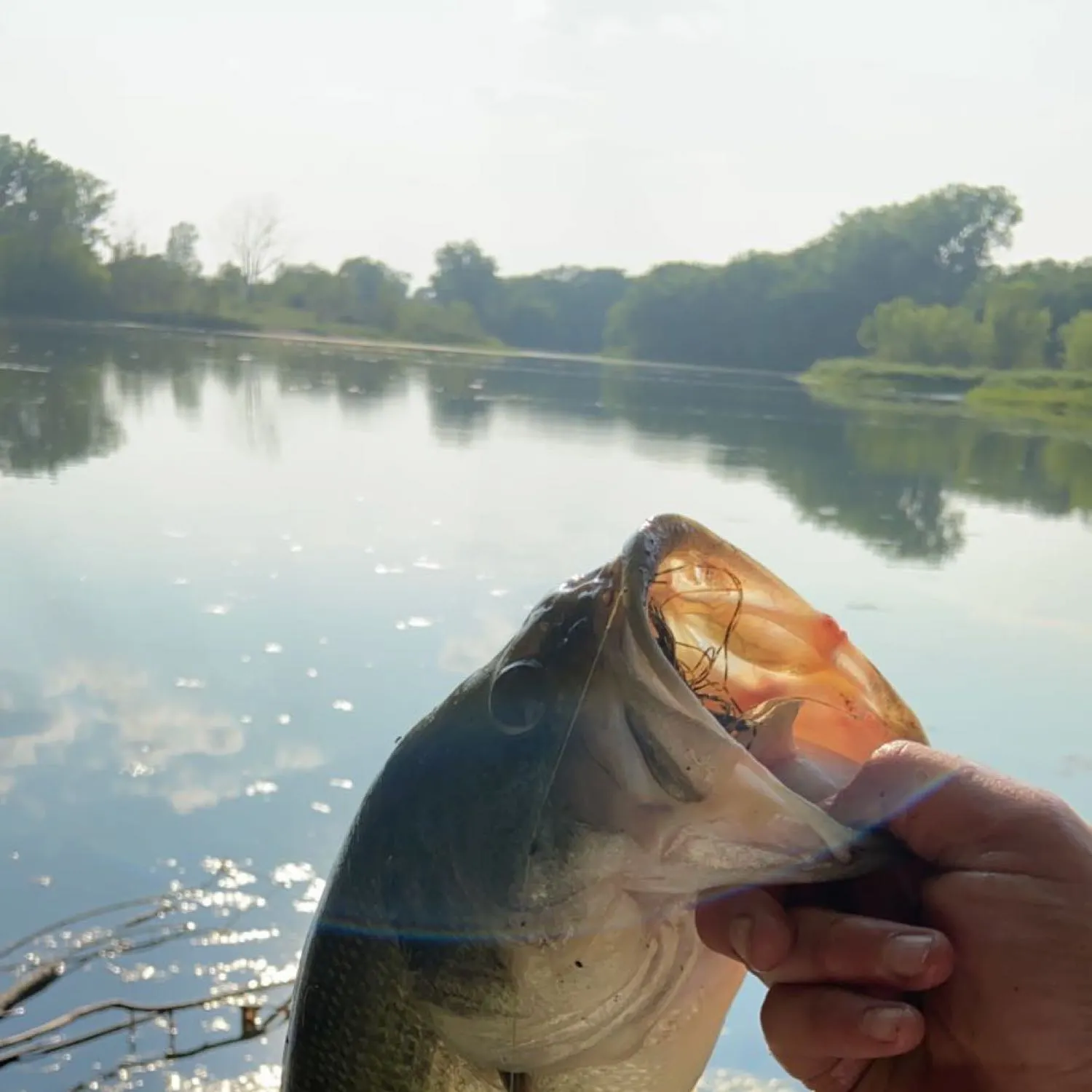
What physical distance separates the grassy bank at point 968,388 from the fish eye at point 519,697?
37198mm

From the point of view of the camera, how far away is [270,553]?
9727 millimetres

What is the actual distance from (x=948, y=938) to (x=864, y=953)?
0.33 feet

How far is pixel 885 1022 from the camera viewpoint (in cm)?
139

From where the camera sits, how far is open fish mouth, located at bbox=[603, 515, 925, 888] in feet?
4.38

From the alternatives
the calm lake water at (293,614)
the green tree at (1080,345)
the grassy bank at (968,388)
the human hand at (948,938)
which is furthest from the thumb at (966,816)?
the green tree at (1080,345)

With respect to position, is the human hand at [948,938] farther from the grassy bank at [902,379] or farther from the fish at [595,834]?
the grassy bank at [902,379]

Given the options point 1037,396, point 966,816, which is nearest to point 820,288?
point 1037,396

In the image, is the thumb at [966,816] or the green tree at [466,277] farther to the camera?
the green tree at [466,277]

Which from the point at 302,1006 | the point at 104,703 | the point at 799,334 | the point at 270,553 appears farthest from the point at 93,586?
the point at 799,334

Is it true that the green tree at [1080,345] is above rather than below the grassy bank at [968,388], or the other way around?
above

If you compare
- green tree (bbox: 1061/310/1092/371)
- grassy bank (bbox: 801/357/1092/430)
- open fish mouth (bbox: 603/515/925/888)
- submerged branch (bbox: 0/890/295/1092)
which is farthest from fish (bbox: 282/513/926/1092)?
green tree (bbox: 1061/310/1092/371)

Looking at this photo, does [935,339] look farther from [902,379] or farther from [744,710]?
[744,710]

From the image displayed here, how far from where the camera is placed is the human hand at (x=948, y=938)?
53.1 inches

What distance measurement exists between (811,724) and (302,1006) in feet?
2.77
